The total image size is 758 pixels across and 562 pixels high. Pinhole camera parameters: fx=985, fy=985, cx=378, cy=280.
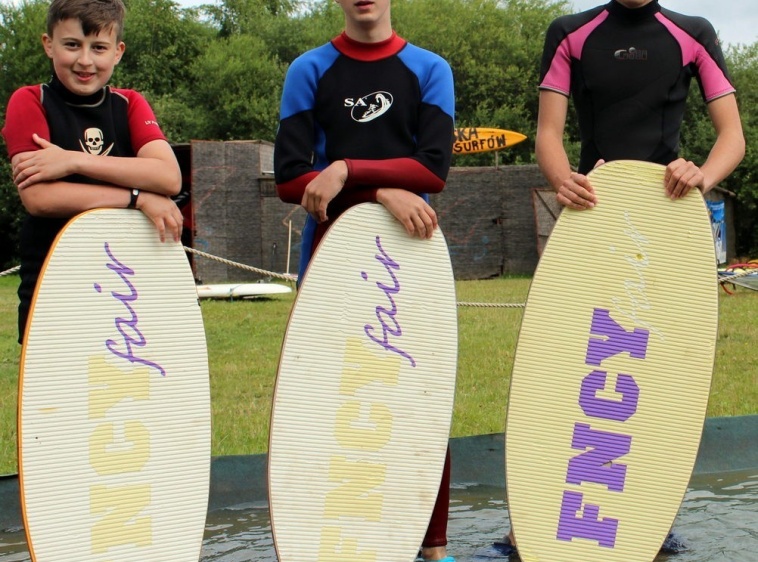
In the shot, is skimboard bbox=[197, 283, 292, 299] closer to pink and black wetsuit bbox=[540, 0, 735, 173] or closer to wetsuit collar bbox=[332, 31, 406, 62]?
pink and black wetsuit bbox=[540, 0, 735, 173]

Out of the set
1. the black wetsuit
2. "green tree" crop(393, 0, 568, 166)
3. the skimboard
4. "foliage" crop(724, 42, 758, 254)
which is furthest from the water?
"green tree" crop(393, 0, 568, 166)

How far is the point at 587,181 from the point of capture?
2.91m

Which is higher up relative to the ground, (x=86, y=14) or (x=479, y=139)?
(x=479, y=139)

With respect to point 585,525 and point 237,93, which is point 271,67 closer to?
point 237,93

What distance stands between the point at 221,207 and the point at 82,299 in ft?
56.8

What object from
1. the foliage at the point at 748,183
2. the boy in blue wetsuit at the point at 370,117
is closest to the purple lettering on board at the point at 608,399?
the boy in blue wetsuit at the point at 370,117

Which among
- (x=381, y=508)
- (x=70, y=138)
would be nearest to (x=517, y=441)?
(x=381, y=508)

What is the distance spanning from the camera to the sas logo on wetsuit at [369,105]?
2.86 m

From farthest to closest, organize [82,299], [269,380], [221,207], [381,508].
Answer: [221,207], [269,380], [381,508], [82,299]

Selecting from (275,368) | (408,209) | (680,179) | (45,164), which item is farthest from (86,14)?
(275,368)

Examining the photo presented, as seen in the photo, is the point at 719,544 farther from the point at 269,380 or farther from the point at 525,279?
the point at 525,279

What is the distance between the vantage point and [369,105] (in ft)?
9.40

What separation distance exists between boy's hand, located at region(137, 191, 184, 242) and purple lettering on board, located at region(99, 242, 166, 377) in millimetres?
140

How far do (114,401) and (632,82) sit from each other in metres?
1.83
